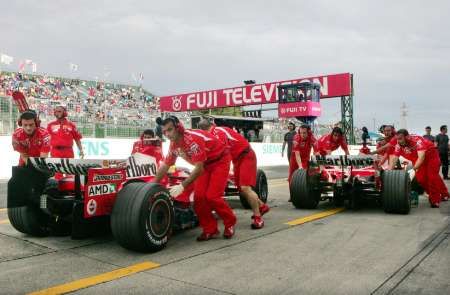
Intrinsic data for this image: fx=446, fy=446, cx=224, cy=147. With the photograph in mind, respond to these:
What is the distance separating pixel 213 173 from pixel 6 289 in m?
2.44

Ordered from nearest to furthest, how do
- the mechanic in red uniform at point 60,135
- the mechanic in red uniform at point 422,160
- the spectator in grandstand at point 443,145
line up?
1. the mechanic in red uniform at point 422,160
2. the mechanic in red uniform at point 60,135
3. the spectator in grandstand at point 443,145

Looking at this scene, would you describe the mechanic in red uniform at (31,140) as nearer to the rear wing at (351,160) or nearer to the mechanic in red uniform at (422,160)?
the rear wing at (351,160)

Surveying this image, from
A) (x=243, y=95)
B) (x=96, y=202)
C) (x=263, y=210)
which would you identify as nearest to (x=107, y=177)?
(x=96, y=202)

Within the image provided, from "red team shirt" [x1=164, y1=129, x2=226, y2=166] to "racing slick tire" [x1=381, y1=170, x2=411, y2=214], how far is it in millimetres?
2915

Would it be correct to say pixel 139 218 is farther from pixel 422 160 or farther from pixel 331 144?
pixel 422 160

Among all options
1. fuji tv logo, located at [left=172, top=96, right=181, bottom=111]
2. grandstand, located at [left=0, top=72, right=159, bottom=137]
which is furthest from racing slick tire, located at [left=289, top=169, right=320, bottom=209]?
fuji tv logo, located at [left=172, top=96, right=181, bottom=111]

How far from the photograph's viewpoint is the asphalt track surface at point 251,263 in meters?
3.34

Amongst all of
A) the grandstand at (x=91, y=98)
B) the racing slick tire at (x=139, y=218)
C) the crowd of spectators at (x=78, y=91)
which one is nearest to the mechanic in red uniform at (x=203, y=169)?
the racing slick tire at (x=139, y=218)

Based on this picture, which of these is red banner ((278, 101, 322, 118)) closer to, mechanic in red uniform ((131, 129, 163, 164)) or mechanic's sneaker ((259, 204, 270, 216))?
mechanic in red uniform ((131, 129, 163, 164))

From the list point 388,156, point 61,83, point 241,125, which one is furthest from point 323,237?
point 61,83

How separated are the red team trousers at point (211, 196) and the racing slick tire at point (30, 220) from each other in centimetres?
168

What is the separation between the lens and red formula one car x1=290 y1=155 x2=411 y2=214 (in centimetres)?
668

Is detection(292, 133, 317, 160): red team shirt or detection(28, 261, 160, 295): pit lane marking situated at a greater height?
detection(292, 133, 317, 160): red team shirt

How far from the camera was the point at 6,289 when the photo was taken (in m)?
3.27
